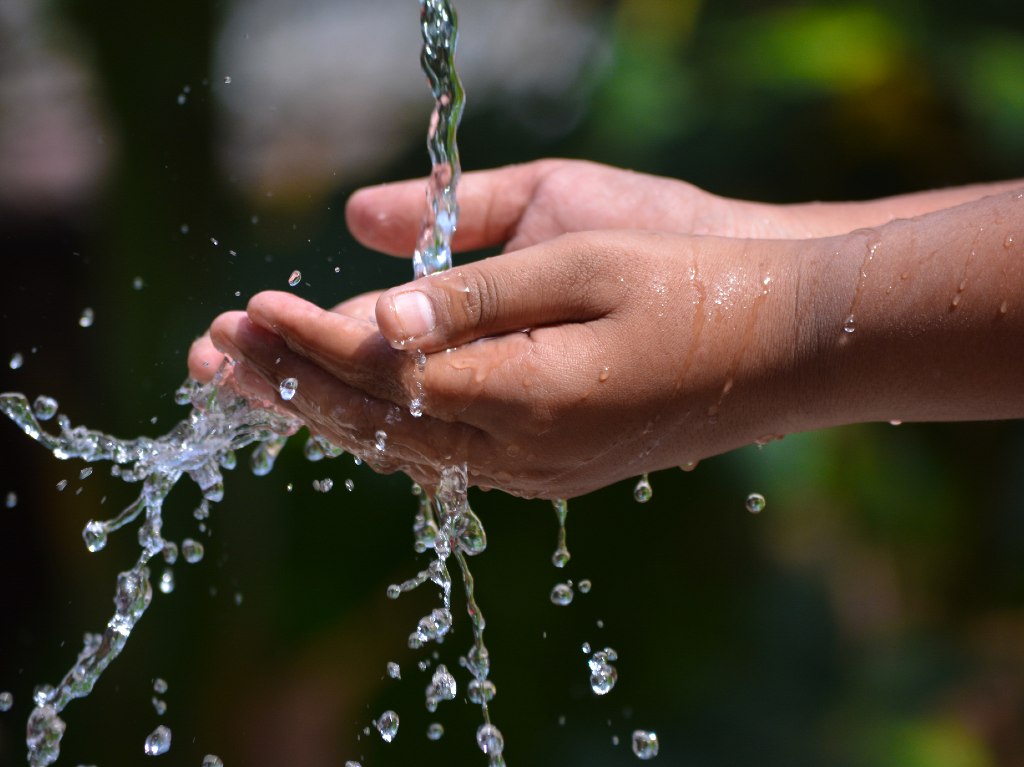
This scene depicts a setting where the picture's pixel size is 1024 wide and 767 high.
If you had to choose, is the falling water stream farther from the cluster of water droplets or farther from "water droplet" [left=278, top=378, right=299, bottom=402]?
"water droplet" [left=278, top=378, right=299, bottom=402]

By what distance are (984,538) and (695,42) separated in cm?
143

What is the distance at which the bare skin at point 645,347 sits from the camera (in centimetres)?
102

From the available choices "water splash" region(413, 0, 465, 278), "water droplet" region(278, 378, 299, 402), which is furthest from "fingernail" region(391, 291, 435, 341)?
"water splash" region(413, 0, 465, 278)

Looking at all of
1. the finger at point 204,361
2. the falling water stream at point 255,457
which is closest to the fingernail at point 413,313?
the falling water stream at point 255,457

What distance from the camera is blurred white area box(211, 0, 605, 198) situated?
2.45 m

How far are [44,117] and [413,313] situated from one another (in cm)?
235

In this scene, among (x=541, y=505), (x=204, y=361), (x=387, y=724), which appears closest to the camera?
(x=204, y=361)

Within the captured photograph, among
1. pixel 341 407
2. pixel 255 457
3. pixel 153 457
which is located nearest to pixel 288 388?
pixel 341 407

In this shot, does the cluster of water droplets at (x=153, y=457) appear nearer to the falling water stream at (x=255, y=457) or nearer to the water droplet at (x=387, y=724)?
the falling water stream at (x=255, y=457)

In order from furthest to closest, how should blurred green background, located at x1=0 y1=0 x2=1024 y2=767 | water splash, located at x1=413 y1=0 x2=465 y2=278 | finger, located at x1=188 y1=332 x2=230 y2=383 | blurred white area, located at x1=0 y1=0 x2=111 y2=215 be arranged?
blurred white area, located at x1=0 y1=0 x2=111 y2=215 < blurred green background, located at x1=0 y1=0 x2=1024 y2=767 < water splash, located at x1=413 y1=0 x2=465 y2=278 < finger, located at x1=188 y1=332 x2=230 y2=383

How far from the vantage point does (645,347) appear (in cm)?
105

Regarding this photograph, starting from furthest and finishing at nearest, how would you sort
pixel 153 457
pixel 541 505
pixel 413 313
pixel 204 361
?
pixel 541 505 < pixel 153 457 < pixel 204 361 < pixel 413 313

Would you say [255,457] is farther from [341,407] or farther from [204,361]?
[341,407]

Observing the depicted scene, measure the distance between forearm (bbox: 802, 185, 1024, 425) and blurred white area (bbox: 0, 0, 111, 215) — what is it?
1.98 metres
